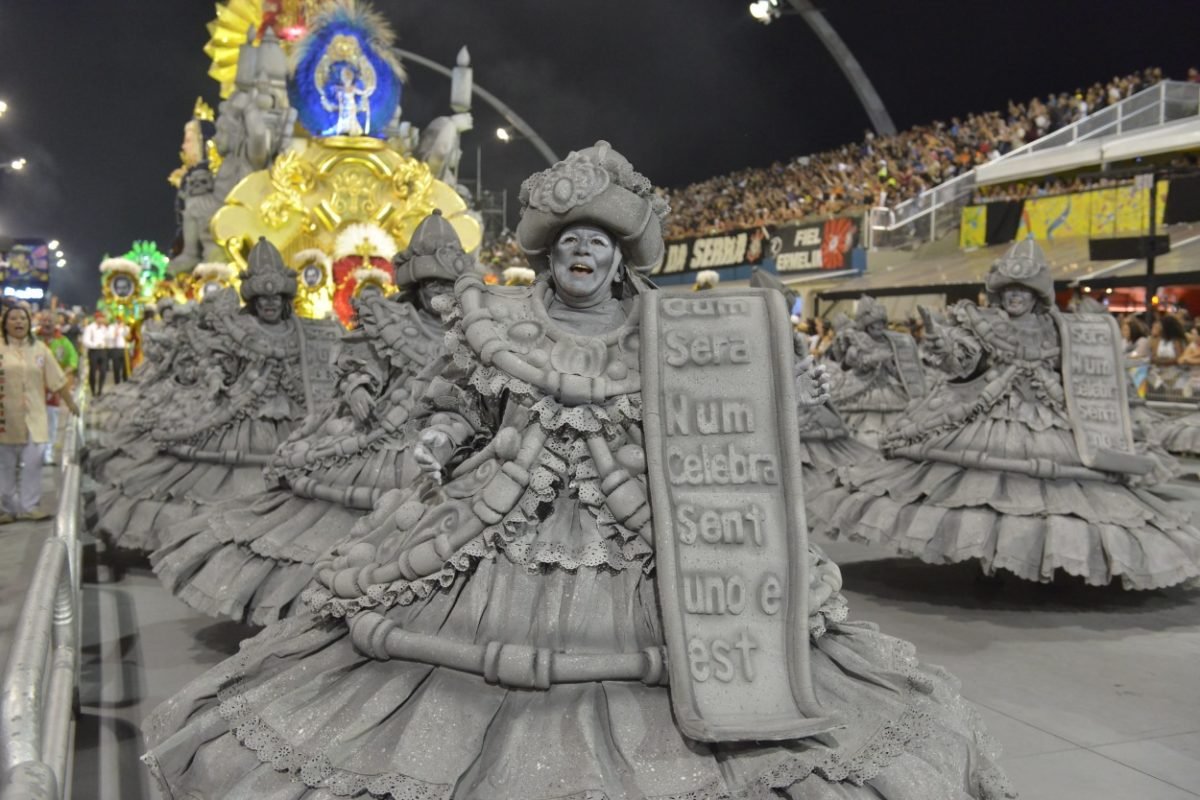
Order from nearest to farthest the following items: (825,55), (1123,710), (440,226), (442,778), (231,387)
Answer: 1. (442,778)
2. (1123,710)
3. (440,226)
4. (231,387)
5. (825,55)

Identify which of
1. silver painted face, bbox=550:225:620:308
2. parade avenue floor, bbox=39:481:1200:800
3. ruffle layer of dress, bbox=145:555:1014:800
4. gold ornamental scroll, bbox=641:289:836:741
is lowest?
parade avenue floor, bbox=39:481:1200:800

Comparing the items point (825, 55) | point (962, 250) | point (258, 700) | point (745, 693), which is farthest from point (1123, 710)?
point (825, 55)

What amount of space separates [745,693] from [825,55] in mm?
25727

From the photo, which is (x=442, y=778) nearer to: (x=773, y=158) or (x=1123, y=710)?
(x=1123, y=710)

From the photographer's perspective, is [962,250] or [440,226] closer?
[440,226]

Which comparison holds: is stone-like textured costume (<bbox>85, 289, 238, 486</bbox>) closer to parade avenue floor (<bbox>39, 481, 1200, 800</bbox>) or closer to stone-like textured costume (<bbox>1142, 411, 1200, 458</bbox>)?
parade avenue floor (<bbox>39, 481, 1200, 800</bbox>)

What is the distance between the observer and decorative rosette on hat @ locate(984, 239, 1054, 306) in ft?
22.7

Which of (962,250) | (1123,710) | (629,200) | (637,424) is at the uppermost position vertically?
(962,250)

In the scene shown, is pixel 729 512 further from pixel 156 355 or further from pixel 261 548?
pixel 156 355

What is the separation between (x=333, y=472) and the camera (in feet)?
18.7

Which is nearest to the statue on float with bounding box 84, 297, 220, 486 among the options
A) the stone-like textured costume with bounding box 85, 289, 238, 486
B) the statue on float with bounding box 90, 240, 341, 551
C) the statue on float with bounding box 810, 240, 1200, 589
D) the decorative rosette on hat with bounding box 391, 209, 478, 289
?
the stone-like textured costume with bounding box 85, 289, 238, 486

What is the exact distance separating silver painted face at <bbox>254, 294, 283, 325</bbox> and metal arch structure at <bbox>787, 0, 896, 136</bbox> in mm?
19294

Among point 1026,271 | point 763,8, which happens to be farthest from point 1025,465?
point 763,8

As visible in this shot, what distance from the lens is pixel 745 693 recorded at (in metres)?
2.72
